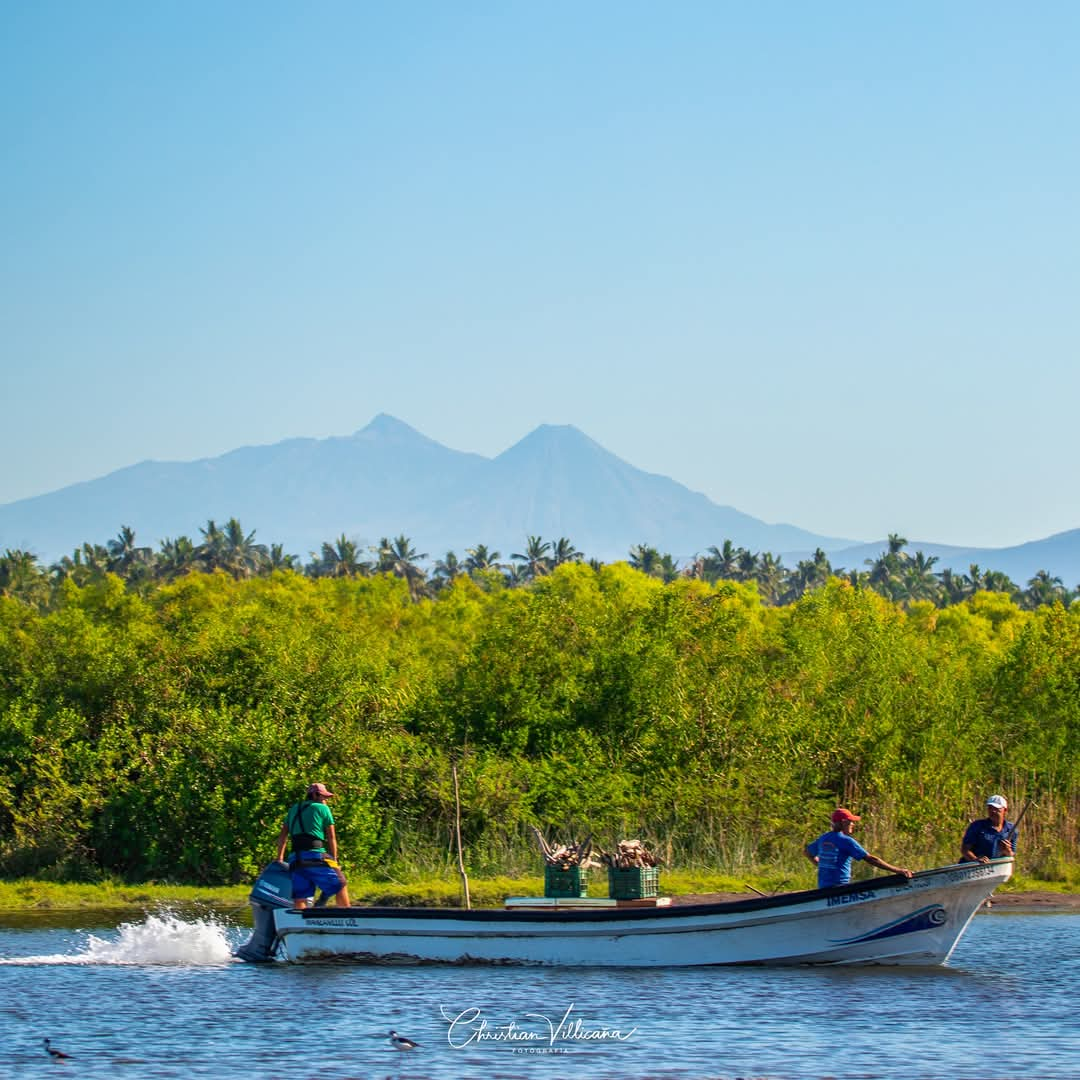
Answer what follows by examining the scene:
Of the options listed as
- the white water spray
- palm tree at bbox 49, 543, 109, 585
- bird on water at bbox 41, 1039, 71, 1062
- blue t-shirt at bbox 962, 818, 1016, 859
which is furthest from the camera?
palm tree at bbox 49, 543, 109, 585

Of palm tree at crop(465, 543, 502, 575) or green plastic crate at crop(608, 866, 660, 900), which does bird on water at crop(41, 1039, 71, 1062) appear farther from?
palm tree at crop(465, 543, 502, 575)

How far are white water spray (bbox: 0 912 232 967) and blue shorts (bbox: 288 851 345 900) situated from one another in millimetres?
2110

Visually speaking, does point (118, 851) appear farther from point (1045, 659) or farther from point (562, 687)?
point (1045, 659)

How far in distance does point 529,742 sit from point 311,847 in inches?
545

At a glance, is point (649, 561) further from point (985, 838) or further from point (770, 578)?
point (985, 838)

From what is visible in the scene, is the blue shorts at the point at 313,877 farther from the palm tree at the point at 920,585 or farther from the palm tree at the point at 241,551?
the palm tree at the point at 920,585

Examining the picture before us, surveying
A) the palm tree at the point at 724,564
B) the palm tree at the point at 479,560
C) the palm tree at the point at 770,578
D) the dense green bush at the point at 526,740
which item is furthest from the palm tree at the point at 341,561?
the dense green bush at the point at 526,740

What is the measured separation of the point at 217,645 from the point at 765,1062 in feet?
78.9

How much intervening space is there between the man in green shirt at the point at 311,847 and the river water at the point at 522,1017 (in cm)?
114

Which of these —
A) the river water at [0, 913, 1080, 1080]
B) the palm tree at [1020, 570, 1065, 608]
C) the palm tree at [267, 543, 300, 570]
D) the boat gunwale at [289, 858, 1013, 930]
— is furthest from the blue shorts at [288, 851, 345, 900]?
the palm tree at [267, 543, 300, 570]

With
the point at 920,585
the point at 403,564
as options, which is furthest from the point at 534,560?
Answer: the point at 920,585

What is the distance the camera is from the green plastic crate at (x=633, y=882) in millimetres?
24734

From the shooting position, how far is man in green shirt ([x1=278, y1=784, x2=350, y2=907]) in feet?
81.6

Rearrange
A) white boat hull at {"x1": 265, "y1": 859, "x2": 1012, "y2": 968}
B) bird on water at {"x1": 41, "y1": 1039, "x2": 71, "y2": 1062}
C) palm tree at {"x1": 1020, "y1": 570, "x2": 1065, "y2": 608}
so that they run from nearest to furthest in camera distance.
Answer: bird on water at {"x1": 41, "y1": 1039, "x2": 71, "y2": 1062}
white boat hull at {"x1": 265, "y1": 859, "x2": 1012, "y2": 968}
palm tree at {"x1": 1020, "y1": 570, "x2": 1065, "y2": 608}
